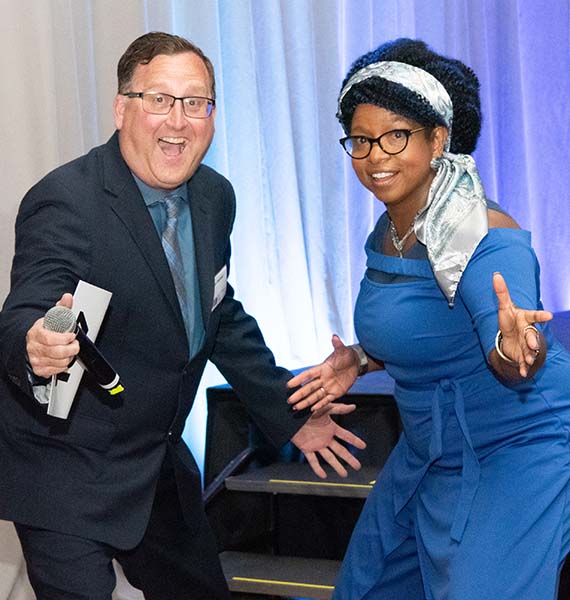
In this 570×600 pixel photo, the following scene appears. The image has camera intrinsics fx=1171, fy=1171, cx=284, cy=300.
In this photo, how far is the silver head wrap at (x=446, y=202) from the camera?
2.16m

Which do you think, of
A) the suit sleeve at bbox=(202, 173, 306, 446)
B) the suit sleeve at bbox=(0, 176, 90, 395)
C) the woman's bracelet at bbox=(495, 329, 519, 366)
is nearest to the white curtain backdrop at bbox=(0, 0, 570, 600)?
the suit sleeve at bbox=(202, 173, 306, 446)

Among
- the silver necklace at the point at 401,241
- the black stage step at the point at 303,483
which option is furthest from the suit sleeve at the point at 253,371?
the black stage step at the point at 303,483

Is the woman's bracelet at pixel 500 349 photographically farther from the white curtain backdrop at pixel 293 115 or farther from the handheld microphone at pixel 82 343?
the white curtain backdrop at pixel 293 115

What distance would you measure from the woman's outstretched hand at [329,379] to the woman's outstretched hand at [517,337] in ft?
2.31

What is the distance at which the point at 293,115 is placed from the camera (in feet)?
15.4

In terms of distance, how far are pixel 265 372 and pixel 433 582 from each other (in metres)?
0.70

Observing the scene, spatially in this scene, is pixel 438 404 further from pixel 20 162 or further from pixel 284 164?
pixel 284 164

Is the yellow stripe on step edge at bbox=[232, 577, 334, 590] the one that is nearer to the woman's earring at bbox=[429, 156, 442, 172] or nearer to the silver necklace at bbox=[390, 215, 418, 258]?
the silver necklace at bbox=[390, 215, 418, 258]

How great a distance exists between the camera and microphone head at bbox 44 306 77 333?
1818mm

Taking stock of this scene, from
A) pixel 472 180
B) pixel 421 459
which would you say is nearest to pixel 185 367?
pixel 421 459

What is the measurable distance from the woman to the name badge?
1.04ft

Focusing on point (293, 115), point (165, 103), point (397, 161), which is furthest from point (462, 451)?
point (293, 115)

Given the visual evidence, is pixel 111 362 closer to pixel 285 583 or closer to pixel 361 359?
pixel 361 359

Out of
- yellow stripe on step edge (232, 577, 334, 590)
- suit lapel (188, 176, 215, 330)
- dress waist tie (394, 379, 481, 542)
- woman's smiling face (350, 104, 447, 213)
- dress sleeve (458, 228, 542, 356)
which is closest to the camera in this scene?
dress sleeve (458, 228, 542, 356)
